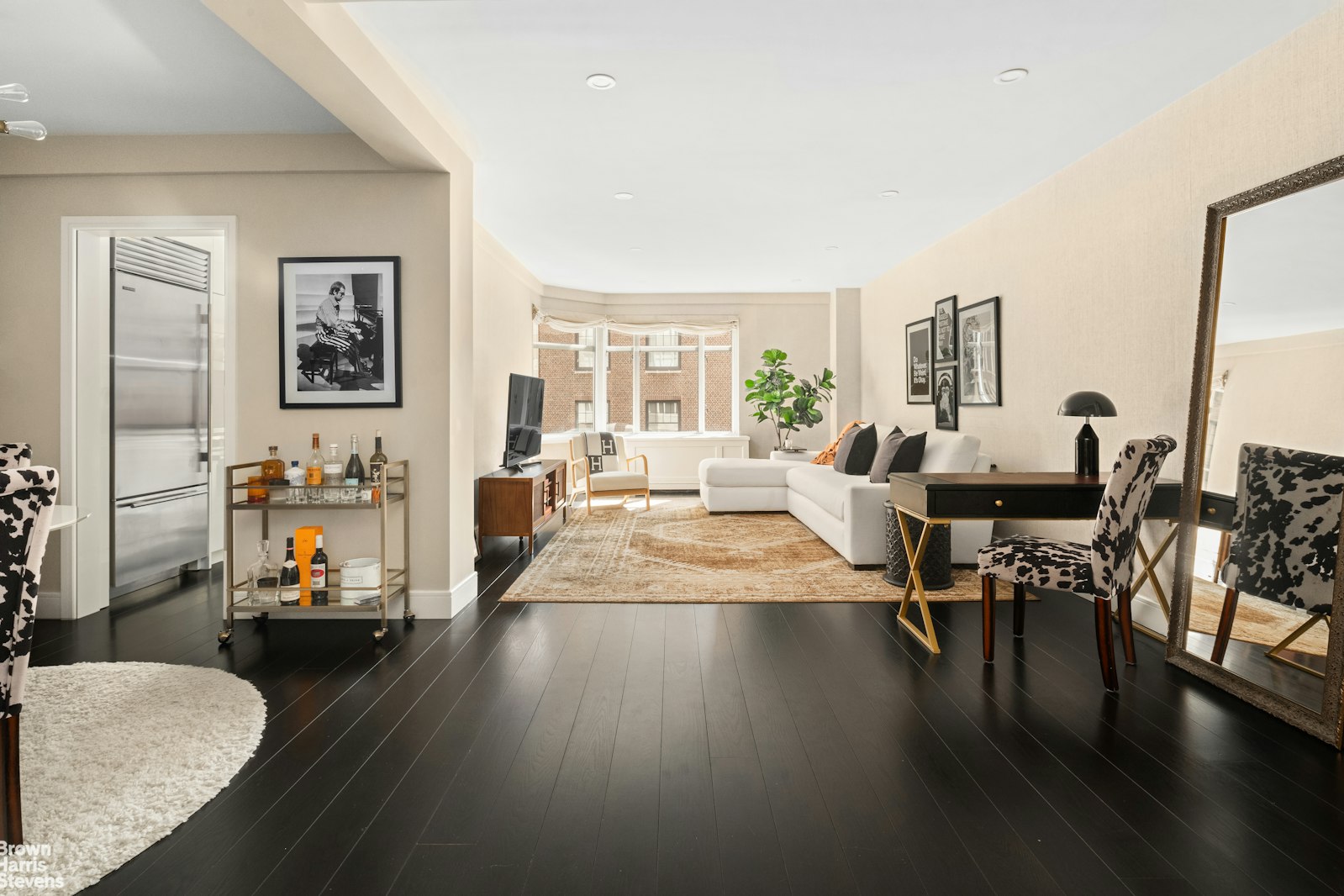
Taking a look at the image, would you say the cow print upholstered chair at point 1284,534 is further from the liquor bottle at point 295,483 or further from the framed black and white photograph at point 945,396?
the liquor bottle at point 295,483

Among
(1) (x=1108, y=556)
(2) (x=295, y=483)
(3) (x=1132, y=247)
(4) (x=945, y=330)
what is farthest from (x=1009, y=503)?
(2) (x=295, y=483)

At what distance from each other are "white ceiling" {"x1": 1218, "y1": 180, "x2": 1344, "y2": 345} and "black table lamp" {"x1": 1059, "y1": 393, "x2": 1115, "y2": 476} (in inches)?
23.7

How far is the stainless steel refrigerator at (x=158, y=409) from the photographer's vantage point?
4035 mm

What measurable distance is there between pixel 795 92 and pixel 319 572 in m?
3.18

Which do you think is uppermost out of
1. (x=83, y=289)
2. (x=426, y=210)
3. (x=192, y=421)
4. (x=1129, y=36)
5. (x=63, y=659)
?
(x=1129, y=36)

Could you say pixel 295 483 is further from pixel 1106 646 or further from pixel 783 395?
pixel 783 395

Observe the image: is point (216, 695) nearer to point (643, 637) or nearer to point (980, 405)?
point (643, 637)

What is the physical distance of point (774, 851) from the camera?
171 centimetres

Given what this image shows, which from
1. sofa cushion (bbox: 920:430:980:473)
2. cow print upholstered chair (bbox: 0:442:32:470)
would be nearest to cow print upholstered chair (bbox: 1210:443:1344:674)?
sofa cushion (bbox: 920:430:980:473)

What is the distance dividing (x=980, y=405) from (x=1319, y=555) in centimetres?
302

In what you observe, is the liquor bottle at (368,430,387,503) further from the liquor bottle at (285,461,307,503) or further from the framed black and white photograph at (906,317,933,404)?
the framed black and white photograph at (906,317,933,404)

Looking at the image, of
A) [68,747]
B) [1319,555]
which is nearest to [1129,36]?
[1319,555]

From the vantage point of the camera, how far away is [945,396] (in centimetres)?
598

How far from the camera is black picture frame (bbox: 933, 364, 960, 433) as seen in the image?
19.1 feet
